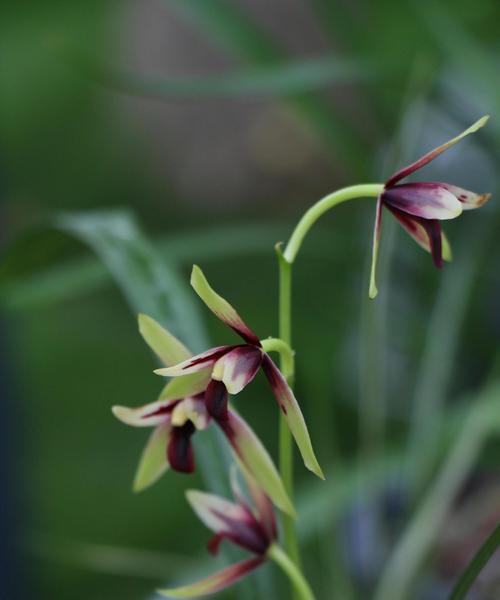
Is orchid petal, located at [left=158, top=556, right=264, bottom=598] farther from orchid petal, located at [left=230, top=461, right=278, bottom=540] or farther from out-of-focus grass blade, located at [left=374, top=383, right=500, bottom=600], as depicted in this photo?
out-of-focus grass blade, located at [left=374, top=383, right=500, bottom=600]

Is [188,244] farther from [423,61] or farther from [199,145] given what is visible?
[199,145]

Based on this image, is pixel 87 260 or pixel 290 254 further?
pixel 87 260

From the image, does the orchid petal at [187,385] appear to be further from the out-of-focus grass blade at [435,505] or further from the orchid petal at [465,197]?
the out-of-focus grass blade at [435,505]

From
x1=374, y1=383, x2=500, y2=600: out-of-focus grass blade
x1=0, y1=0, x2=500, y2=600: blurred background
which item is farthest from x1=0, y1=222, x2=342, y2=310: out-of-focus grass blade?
x1=374, y1=383, x2=500, y2=600: out-of-focus grass blade

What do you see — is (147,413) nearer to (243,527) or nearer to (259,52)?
(243,527)

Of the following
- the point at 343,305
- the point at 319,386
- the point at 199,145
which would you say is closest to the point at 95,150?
the point at 199,145

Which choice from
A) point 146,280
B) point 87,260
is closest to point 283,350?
point 146,280
